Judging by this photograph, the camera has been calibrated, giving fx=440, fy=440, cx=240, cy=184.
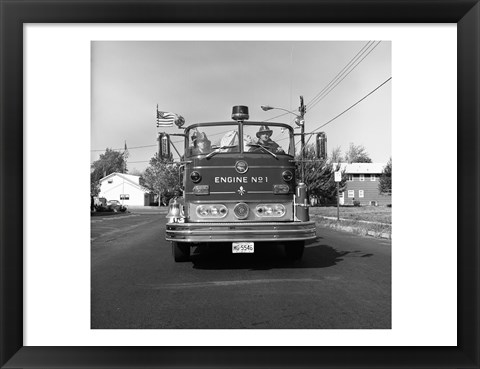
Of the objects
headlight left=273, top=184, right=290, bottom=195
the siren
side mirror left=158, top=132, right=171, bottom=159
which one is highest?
the siren

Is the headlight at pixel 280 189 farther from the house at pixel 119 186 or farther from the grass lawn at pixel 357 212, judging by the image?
the grass lawn at pixel 357 212

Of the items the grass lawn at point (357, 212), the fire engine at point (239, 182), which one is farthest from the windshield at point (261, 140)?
the grass lawn at point (357, 212)

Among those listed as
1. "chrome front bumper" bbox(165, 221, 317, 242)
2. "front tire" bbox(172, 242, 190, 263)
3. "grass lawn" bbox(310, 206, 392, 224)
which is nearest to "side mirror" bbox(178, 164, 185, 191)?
"front tire" bbox(172, 242, 190, 263)

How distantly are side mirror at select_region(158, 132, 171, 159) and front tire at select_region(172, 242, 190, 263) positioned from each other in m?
1.42

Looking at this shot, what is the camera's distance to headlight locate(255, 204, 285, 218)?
21.6 ft

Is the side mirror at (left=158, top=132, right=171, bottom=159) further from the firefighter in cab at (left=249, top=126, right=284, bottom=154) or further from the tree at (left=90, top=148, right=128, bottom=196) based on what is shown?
the tree at (left=90, top=148, right=128, bottom=196)

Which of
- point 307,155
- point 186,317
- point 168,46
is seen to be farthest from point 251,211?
point 168,46

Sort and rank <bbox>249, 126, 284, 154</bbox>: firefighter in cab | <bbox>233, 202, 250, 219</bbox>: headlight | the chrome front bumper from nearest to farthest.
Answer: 1. the chrome front bumper
2. <bbox>233, 202, 250, 219</bbox>: headlight
3. <bbox>249, 126, 284, 154</bbox>: firefighter in cab

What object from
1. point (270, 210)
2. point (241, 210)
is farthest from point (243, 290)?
point (270, 210)

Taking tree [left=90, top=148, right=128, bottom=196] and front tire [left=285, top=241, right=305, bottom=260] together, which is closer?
tree [left=90, top=148, right=128, bottom=196]

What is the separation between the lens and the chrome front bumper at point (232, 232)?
5.96 metres
